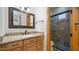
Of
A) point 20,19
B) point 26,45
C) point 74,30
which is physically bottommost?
point 26,45

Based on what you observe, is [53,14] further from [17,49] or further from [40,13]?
[17,49]

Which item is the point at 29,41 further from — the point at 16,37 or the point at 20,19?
the point at 20,19

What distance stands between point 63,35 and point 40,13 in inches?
14.9

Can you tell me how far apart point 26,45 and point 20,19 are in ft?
1.03

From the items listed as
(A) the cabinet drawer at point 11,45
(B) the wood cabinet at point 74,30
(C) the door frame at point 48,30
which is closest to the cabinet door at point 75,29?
(B) the wood cabinet at point 74,30

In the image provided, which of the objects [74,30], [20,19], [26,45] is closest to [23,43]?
[26,45]

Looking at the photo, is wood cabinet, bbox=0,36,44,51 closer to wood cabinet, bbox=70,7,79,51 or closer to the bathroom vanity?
the bathroom vanity

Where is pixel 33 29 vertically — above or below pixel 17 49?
above

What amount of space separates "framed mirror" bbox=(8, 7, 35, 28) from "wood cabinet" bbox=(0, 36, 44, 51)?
6.8 inches

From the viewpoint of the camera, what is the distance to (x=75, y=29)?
1.76 meters
